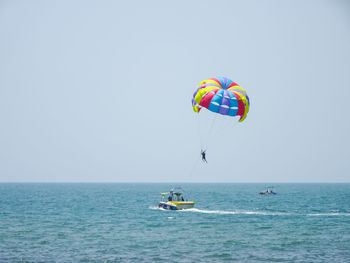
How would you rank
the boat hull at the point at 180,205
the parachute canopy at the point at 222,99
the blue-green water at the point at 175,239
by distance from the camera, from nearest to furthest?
the blue-green water at the point at 175,239, the parachute canopy at the point at 222,99, the boat hull at the point at 180,205

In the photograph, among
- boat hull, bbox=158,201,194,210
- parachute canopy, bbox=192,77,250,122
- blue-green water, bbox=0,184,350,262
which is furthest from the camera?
boat hull, bbox=158,201,194,210

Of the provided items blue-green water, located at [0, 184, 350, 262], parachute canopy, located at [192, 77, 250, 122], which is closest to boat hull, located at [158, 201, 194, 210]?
blue-green water, located at [0, 184, 350, 262]

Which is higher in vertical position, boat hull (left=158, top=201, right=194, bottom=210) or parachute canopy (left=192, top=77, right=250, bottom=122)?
parachute canopy (left=192, top=77, right=250, bottom=122)

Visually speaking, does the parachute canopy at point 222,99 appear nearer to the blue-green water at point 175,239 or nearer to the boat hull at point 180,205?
the blue-green water at point 175,239

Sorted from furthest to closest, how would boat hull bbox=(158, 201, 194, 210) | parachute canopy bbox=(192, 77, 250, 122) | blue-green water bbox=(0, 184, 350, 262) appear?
boat hull bbox=(158, 201, 194, 210) → parachute canopy bbox=(192, 77, 250, 122) → blue-green water bbox=(0, 184, 350, 262)

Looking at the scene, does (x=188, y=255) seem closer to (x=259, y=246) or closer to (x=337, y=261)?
(x=259, y=246)

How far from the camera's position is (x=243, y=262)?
889 inches

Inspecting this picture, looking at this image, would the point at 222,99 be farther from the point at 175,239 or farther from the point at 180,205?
the point at 180,205

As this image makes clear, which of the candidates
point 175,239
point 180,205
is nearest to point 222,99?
point 175,239

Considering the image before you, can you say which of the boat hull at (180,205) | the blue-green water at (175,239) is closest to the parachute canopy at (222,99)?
the blue-green water at (175,239)

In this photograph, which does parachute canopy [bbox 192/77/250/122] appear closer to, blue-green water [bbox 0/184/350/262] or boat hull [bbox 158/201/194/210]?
blue-green water [bbox 0/184/350/262]

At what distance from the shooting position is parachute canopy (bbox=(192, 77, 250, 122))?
1357 inches

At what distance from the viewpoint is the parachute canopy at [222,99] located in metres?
34.5

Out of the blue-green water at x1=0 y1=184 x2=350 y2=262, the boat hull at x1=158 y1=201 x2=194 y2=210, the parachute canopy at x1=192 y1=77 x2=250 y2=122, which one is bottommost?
the blue-green water at x1=0 y1=184 x2=350 y2=262
